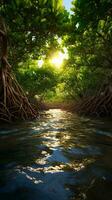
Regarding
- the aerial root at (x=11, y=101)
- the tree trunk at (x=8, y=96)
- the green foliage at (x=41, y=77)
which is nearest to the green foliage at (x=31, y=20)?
the tree trunk at (x=8, y=96)

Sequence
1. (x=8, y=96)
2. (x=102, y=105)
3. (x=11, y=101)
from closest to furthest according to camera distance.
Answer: (x=8, y=96) < (x=11, y=101) < (x=102, y=105)

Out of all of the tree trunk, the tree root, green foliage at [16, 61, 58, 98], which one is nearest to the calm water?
the tree trunk

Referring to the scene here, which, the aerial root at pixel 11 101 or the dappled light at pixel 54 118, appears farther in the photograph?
the aerial root at pixel 11 101

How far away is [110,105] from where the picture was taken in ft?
44.6

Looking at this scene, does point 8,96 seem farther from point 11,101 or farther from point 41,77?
point 41,77

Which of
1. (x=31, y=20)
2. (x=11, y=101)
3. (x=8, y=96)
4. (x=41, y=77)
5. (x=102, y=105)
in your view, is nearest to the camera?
(x=8, y=96)

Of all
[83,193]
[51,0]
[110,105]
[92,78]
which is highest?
[51,0]

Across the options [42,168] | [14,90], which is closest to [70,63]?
[14,90]

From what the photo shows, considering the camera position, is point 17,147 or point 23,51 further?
point 23,51

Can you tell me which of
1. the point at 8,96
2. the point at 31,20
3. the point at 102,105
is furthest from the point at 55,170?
the point at 102,105

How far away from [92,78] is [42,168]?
17.6m

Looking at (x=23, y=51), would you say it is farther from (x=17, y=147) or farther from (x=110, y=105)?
(x=17, y=147)

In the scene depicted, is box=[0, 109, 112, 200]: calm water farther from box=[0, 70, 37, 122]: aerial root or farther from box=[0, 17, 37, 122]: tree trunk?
box=[0, 17, 37, 122]: tree trunk

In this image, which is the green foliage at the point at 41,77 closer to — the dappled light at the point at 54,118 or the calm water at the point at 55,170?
the dappled light at the point at 54,118
